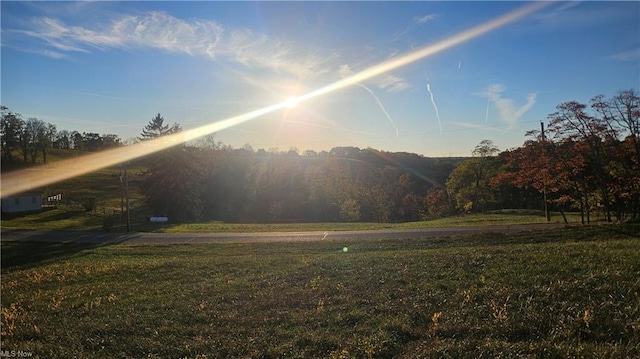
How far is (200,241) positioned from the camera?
22922 mm

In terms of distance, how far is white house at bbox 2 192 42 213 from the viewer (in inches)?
1837

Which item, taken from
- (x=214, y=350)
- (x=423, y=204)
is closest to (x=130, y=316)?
(x=214, y=350)

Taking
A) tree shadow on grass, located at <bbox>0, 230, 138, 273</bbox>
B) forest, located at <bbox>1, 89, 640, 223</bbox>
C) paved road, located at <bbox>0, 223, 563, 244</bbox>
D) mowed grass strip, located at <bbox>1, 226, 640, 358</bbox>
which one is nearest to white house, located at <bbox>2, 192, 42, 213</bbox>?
forest, located at <bbox>1, 89, 640, 223</bbox>

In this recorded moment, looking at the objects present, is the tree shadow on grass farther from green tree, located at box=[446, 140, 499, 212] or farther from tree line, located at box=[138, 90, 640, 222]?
green tree, located at box=[446, 140, 499, 212]

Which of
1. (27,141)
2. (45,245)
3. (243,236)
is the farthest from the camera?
(27,141)

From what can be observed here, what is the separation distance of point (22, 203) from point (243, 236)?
3802 cm

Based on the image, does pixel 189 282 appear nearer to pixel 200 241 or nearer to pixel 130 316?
pixel 130 316

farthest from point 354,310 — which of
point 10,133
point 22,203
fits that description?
point 10,133

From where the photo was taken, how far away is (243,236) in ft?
81.7

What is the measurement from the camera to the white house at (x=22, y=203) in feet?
153

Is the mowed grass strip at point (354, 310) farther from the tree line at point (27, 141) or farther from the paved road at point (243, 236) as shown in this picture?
the tree line at point (27, 141)

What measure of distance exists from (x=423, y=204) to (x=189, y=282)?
54.2 metres

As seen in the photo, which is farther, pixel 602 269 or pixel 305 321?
pixel 602 269

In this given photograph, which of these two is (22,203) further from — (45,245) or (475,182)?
(475,182)
